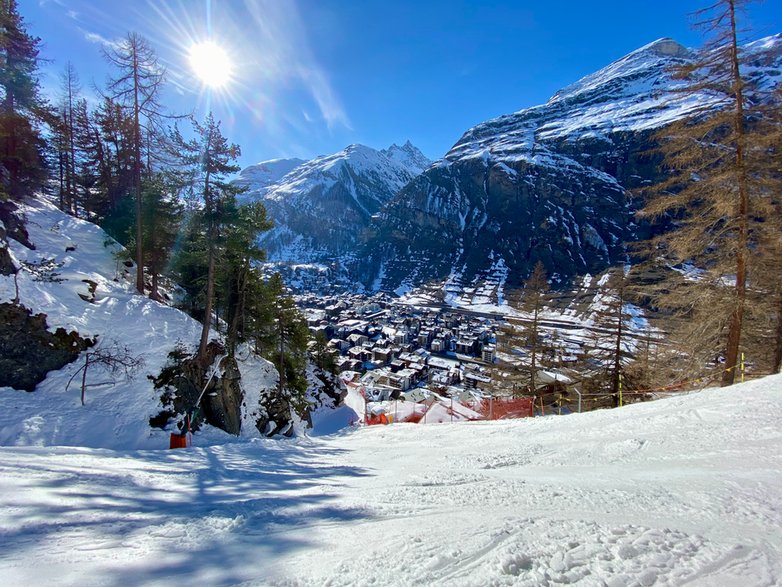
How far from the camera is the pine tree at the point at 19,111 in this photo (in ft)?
55.0

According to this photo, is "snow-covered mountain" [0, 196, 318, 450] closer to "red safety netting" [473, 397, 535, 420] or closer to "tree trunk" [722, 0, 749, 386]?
"red safety netting" [473, 397, 535, 420]

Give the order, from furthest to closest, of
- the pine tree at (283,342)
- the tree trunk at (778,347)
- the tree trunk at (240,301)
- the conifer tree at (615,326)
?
the pine tree at (283,342) → the tree trunk at (240,301) → the conifer tree at (615,326) → the tree trunk at (778,347)

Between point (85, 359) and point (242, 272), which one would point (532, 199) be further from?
point (85, 359)

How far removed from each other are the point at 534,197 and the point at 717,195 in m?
146

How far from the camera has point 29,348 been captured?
34.2 feet

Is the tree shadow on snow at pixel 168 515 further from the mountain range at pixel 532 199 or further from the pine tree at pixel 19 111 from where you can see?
the mountain range at pixel 532 199

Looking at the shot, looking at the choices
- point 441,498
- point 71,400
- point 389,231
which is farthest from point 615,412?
point 389,231

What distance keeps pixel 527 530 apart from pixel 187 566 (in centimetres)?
262

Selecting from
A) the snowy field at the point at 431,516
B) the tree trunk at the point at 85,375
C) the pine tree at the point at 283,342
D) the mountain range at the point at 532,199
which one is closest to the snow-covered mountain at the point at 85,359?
the tree trunk at the point at 85,375

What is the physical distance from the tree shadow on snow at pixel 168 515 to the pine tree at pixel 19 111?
2025 centimetres

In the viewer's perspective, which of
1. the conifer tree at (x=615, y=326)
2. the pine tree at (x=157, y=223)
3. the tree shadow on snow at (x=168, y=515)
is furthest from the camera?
the pine tree at (x=157, y=223)

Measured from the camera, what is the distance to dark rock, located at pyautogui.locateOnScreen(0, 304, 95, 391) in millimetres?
9930

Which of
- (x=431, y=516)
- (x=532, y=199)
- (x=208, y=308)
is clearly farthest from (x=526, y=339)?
(x=532, y=199)

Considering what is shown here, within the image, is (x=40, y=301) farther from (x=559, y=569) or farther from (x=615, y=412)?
(x=615, y=412)
